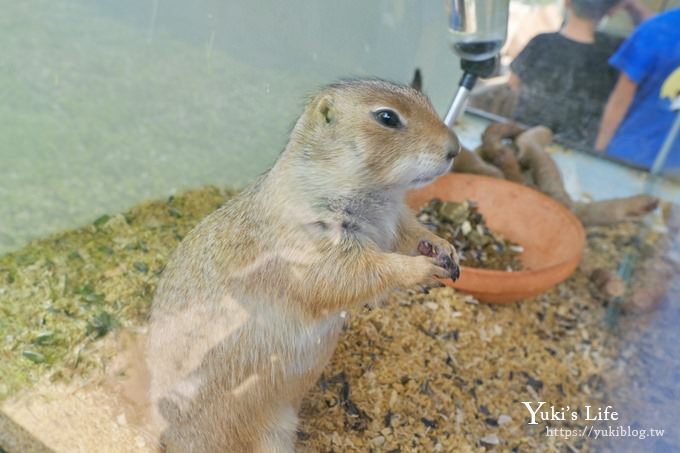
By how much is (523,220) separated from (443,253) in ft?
4.28

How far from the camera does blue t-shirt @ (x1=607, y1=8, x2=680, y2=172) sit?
9.93 feet

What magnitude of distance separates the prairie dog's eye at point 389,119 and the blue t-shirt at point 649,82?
2.38 metres

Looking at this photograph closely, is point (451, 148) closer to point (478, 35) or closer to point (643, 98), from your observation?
point (478, 35)

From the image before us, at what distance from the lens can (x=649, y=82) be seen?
10.5ft

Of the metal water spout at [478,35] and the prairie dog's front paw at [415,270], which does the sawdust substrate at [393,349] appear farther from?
the metal water spout at [478,35]

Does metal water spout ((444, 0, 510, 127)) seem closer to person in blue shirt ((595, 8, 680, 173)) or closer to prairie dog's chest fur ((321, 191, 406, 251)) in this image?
prairie dog's chest fur ((321, 191, 406, 251))

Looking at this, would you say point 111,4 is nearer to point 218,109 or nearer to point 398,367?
point 218,109

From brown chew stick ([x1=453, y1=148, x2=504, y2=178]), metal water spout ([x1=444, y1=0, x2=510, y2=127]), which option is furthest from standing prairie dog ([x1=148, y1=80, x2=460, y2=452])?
brown chew stick ([x1=453, y1=148, x2=504, y2=178])

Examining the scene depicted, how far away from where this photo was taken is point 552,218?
269 cm

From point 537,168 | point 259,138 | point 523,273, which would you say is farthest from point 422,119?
point 537,168

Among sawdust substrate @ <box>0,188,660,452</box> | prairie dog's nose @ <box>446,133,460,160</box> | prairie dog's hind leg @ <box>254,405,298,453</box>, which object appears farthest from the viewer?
sawdust substrate @ <box>0,188,660,452</box>

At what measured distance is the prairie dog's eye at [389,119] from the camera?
1.35 meters

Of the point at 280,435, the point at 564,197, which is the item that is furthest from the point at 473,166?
the point at 280,435

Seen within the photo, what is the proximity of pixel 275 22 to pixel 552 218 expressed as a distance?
156cm
